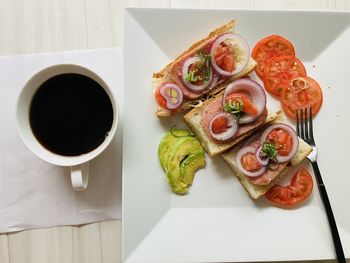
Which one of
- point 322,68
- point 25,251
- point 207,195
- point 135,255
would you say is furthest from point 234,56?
point 25,251

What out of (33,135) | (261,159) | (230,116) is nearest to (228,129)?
(230,116)

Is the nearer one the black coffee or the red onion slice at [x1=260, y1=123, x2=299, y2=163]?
the black coffee

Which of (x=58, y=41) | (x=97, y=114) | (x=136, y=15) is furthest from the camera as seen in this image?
(x=58, y=41)

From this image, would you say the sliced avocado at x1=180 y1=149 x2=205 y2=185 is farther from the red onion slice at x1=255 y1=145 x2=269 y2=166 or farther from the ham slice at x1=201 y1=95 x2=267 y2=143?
the red onion slice at x1=255 y1=145 x2=269 y2=166

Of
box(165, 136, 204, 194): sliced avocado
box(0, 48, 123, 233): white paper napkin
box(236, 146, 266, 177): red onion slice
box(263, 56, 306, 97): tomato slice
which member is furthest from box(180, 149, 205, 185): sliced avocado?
box(263, 56, 306, 97): tomato slice

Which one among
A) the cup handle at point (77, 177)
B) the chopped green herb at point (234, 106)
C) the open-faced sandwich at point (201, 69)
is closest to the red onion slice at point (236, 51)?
the open-faced sandwich at point (201, 69)

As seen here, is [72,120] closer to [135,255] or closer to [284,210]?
[135,255]

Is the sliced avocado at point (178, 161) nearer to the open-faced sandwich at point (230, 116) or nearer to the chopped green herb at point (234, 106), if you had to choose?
the open-faced sandwich at point (230, 116)
